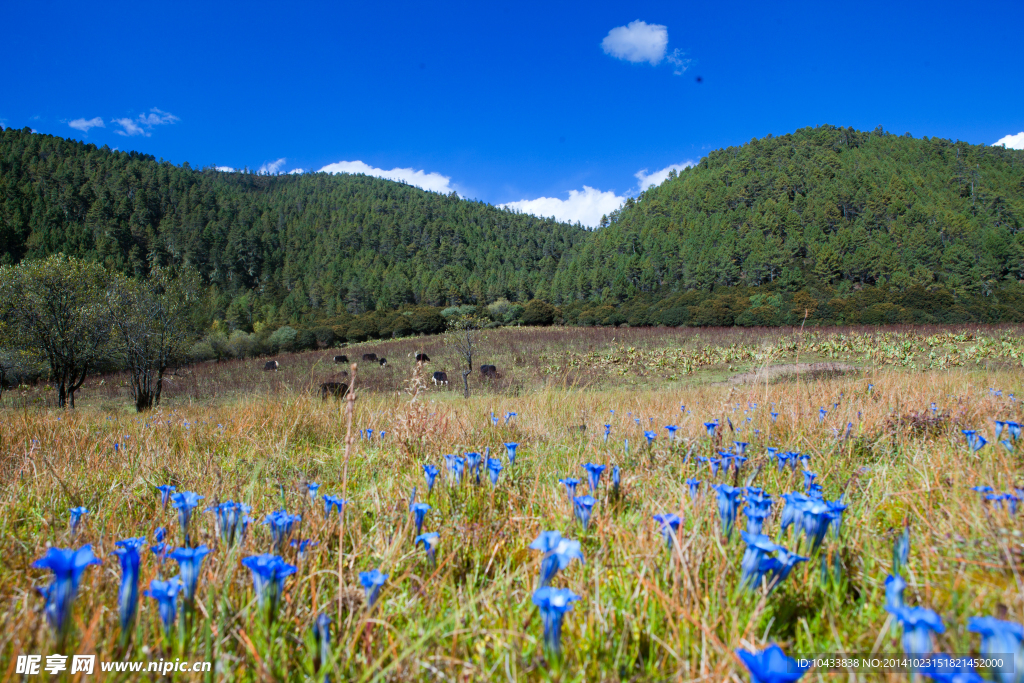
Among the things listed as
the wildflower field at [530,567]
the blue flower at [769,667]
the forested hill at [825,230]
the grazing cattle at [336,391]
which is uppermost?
the forested hill at [825,230]

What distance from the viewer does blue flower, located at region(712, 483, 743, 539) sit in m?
1.43

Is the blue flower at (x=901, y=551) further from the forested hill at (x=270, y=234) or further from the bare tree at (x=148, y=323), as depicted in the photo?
the forested hill at (x=270, y=234)

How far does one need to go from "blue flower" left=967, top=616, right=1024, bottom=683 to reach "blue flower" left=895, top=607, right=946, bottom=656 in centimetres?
6

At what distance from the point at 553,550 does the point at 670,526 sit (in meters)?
0.52

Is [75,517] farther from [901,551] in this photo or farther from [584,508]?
[901,551]

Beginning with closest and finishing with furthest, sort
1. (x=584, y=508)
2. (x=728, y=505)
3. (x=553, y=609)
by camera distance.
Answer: (x=553, y=609) → (x=728, y=505) → (x=584, y=508)

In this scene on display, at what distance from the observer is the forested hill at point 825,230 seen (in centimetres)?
5112

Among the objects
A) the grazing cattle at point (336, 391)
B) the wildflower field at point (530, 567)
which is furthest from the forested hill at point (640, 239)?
the wildflower field at point (530, 567)

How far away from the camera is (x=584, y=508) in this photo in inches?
65.3

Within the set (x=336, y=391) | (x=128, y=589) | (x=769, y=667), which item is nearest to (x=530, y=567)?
(x=769, y=667)

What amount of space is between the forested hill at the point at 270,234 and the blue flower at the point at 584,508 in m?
72.6

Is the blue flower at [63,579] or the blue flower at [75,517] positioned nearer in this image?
the blue flower at [63,579]

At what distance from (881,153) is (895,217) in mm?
36285

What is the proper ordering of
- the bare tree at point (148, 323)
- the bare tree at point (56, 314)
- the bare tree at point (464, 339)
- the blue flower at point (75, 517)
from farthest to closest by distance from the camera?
1. the bare tree at point (464, 339)
2. the bare tree at point (56, 314)
3. the bare tree at point (148, 323)
4. the blue flower at point (75, 517)
